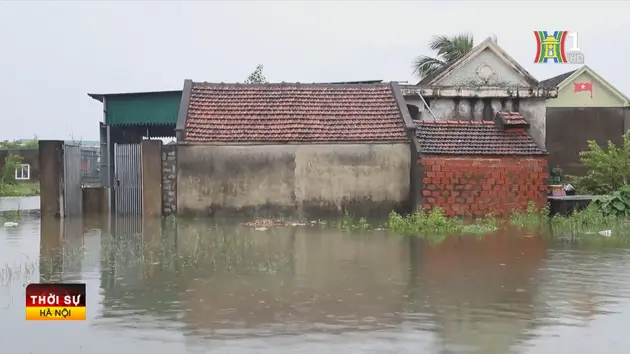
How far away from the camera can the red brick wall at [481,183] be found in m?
20.4

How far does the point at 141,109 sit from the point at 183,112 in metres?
8.07

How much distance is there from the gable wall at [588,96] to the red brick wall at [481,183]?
16.1 m

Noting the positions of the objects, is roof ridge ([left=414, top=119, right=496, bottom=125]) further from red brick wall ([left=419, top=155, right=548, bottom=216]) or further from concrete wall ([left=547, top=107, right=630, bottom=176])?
concrete wall ([left=547, top=107, right=630, bottom=176])

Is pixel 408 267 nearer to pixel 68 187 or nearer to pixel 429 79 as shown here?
pixel 68 187

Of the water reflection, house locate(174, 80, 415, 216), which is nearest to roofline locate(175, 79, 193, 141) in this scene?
house locate(174, 80, 415, 216)

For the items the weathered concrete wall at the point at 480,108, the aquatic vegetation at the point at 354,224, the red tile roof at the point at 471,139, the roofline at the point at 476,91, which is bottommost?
the aquatic vegetation at the point at 354,224

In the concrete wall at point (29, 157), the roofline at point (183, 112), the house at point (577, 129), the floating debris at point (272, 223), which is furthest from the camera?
the concrete wall at point (29, 157)

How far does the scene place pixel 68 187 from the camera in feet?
71.8

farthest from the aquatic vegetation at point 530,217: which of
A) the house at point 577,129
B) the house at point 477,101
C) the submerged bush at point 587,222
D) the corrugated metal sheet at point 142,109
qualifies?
the corrugated metal sheet at point 142,109

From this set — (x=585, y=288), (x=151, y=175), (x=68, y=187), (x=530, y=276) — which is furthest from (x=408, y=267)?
(x=68, y=187)

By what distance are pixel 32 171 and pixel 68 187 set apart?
38140 mm

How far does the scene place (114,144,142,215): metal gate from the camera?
2164cm

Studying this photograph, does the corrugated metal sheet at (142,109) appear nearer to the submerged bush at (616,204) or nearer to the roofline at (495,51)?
the roofline at (495,51)

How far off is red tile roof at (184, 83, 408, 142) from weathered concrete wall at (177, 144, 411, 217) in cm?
41
